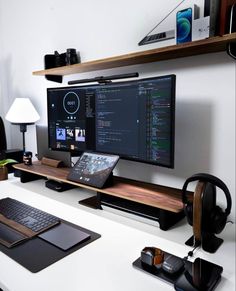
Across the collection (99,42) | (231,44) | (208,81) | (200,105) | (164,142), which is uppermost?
(99,42)

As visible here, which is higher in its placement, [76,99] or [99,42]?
[99,42]

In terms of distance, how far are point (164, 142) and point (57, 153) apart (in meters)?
0.81

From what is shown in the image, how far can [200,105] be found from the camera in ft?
3.81

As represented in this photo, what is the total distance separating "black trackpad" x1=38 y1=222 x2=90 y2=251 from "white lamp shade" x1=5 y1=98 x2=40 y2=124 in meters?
1.12

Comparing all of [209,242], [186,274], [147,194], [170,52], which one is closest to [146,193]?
[147,194]

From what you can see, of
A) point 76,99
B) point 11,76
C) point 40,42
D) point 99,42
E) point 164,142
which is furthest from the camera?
point 11,76

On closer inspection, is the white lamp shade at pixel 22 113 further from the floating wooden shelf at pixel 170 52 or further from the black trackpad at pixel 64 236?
the black trackpad at pixel 64 236

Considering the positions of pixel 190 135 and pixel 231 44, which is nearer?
pixel 231 44

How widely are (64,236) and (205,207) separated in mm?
506

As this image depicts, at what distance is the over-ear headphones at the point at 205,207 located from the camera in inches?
32.7

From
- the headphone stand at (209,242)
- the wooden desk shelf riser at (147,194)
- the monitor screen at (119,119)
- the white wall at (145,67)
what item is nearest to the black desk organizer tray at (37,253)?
the wooden desk shelf riser at (147,194)

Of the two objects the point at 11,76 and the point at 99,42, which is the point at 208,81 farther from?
the point at 11,76

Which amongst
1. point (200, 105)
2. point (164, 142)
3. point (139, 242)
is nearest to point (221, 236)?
point (139, 242)

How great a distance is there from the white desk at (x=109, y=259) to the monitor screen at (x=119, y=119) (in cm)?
29
